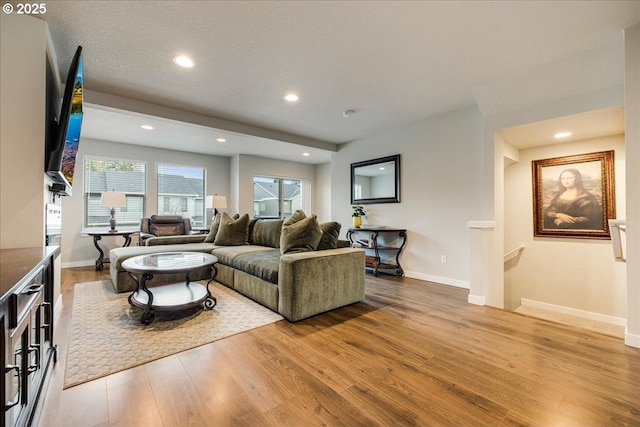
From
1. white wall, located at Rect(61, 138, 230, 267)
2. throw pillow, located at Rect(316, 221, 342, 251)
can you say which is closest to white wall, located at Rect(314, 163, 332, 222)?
white wall, located at Rect(61, 138, 230, 267)

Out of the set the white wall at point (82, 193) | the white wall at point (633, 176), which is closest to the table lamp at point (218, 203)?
the white wall at point (82, 193)

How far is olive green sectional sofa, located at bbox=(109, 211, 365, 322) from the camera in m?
2.60

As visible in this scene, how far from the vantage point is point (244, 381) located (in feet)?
5.49

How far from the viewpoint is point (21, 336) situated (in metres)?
1.09

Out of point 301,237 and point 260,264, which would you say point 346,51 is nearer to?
point 301,237

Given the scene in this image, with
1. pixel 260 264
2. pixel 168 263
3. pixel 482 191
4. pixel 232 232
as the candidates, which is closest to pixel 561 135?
pixel 482 191

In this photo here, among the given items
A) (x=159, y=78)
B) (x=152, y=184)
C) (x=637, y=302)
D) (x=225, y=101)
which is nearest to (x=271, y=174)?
(x=152, y=184)

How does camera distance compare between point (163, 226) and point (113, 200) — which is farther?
point (163, 226)

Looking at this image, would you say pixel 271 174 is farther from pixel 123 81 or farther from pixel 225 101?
pixel 123 81

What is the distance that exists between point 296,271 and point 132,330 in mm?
1442

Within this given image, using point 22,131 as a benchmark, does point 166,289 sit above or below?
below

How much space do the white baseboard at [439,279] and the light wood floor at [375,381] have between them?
1369mm

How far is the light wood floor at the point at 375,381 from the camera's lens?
4.56ft

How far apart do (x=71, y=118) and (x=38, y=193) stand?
0.63 meters
